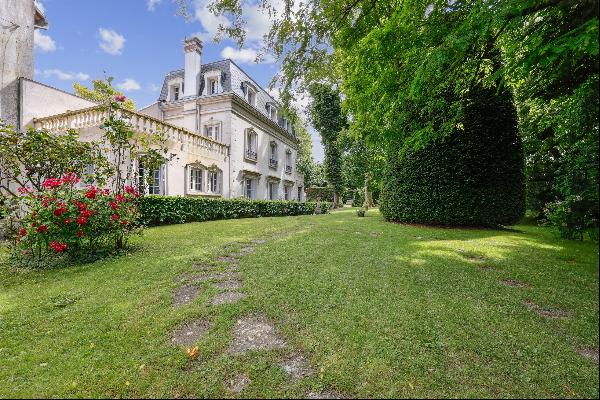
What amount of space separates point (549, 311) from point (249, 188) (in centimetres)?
2071

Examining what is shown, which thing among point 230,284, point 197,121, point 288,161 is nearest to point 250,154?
point 197,121

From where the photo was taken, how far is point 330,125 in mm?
27625

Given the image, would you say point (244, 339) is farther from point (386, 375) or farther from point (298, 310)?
point (386, 375)

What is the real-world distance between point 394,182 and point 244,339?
980cm

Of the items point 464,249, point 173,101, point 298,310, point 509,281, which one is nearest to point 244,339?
point 298,310

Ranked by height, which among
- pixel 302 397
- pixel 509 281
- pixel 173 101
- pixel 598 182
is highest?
pixel 173 101

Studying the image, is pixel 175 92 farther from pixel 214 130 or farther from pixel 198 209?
pixel 198 209

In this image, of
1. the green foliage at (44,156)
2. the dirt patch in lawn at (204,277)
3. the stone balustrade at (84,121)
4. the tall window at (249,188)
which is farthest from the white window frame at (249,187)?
the dirt patch in lawn at (204,277)

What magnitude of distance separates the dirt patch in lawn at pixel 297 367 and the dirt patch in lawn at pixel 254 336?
0.80 ft

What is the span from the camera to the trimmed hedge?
36.7 feet

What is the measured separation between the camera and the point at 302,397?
7.16 feet

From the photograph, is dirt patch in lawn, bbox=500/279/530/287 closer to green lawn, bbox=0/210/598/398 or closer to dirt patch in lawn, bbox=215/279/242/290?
green lawn, bbox=0/210/598/398

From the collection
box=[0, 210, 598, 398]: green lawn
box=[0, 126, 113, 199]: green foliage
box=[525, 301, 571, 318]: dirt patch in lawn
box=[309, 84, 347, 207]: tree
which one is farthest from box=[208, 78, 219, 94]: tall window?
box=[525, 301, 571, 318]: dirt patch in lawn

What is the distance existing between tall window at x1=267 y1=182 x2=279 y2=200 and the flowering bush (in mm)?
18654
